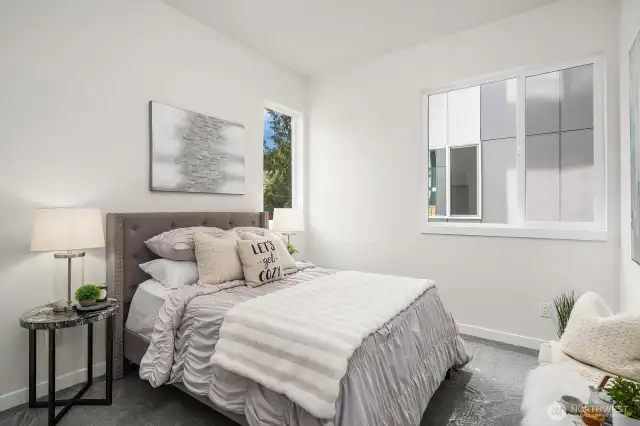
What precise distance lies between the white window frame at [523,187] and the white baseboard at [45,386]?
308 cm

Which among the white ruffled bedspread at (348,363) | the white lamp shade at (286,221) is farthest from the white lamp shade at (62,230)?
the white lamp shade at (286,221)

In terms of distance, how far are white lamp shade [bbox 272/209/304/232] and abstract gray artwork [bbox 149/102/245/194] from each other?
1.51 ft

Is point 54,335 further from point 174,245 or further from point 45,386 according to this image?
point 174,245

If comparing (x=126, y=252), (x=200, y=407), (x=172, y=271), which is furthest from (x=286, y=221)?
(x=200, y=407)

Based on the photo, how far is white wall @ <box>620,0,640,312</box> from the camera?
210 centimetres

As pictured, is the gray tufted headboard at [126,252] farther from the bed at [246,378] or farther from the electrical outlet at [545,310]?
the electrical outlet at [545,310]

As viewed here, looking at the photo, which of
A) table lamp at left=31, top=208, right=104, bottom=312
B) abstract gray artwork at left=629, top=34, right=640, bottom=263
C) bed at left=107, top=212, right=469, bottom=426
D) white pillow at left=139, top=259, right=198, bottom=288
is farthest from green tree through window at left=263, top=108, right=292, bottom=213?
abstract gray artwork at left=629, top=34, right=640, bottom=263

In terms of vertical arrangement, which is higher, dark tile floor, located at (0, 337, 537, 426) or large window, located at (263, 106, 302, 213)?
large window, located at (263, 106, 302, 213)

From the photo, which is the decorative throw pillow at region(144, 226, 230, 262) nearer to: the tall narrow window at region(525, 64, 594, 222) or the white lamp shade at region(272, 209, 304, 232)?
the white lamp shade at region(272, 209, 304, 232)

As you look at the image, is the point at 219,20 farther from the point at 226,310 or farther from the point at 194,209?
the point at 226,310

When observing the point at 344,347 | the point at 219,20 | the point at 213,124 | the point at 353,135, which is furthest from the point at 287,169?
the point at 344,347

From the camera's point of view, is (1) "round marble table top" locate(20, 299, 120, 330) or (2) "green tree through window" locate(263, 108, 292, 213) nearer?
(1) "round marble table top" locate(20, 299, 120, 330)

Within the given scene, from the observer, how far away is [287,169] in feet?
14.3

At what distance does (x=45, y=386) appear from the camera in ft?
7.02
